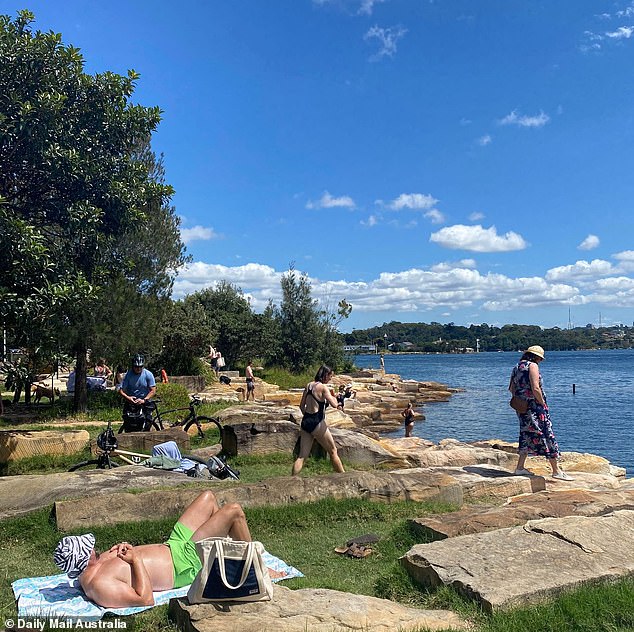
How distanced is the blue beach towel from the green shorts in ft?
0.25

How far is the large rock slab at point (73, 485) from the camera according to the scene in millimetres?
7234

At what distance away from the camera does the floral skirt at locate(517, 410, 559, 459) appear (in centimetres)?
941

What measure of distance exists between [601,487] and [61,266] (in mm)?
9797

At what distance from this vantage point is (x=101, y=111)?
12.6 metres

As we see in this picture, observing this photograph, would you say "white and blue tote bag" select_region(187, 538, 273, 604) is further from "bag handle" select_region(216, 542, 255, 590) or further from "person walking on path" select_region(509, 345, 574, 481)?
"person walking on path" select_region(509, 345, 574, 481)

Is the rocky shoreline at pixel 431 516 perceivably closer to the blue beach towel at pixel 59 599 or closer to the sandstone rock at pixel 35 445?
the blue beach towel at pixel 59 599

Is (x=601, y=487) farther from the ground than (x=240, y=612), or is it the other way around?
(x=240, y=612)

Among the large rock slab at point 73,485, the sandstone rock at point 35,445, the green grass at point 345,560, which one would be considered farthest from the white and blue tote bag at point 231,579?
the sandstone rock at point 35,445

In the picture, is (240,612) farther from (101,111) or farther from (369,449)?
(101,111)

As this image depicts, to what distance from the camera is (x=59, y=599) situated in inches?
179

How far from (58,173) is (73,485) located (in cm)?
634

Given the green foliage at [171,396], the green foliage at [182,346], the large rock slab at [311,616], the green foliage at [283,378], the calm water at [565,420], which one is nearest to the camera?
the large rock slab at [311,616]

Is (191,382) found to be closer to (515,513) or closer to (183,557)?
(515,513)

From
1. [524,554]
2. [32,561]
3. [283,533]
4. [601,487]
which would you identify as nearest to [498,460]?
[601,487]
